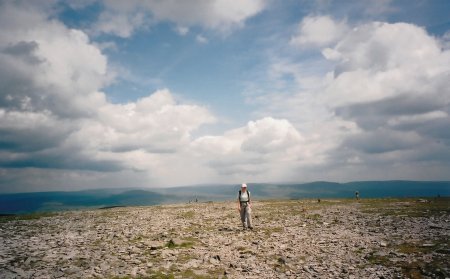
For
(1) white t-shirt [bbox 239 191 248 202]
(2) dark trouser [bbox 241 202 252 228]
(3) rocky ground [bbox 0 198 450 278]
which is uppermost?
(1) white t-shirt [bbox 239 191 248 202]

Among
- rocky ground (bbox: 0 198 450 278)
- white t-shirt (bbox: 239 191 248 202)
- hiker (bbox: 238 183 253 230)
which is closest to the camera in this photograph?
rocky ground (bbox: 0 198 450 278)

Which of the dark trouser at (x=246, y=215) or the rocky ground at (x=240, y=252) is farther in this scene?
the dark trouser at (x=246, y=215)

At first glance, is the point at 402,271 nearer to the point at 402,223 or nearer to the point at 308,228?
the point at 308,228

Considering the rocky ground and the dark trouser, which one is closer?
→ the rocky ground

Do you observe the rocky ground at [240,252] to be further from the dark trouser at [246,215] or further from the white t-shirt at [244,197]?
the white t-shirt at [244,197]

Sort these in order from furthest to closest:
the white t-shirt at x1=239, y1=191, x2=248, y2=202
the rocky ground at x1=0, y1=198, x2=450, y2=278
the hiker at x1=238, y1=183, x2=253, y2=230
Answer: the white t-shirt at x1=239, y1=191, x2=248, y2=202, the hiker at x1=238, y1=183, x2=253, y2=230, the rocky ground at x1=0, y1=198, x2=450, y2=278

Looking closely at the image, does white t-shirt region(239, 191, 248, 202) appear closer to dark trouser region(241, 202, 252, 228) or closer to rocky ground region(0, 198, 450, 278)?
dark trouser region(241, 202, 252, 228)

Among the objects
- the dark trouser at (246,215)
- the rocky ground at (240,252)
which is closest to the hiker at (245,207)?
the dark trouser at (246,215)

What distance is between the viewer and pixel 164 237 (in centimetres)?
2517

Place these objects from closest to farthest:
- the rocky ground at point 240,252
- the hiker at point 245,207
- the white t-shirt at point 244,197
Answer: the rocky ground at point 240,252
the hiker at point 245,207
the white t-shirt at point 244,197

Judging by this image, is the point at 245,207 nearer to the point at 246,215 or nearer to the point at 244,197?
the point at 246,215

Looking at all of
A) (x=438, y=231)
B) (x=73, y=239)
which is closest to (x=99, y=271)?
(x=73, y=239)

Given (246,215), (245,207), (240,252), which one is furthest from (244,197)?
(240,252)

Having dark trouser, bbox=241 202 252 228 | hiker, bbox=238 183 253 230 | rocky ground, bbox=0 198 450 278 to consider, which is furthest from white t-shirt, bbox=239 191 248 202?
rocky ground, bbox=0 198 450 278
